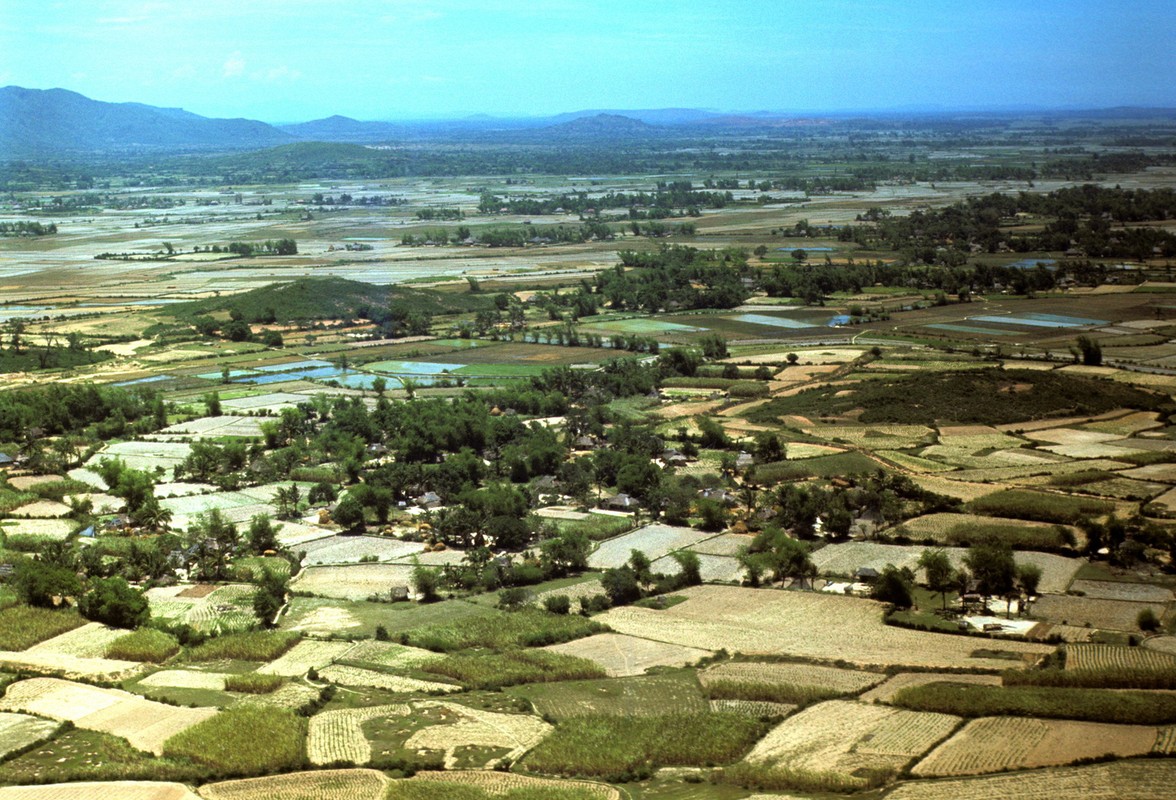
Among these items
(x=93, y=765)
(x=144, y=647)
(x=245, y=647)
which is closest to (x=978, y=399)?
(x=245, y=647)

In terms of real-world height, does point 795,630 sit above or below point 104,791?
below

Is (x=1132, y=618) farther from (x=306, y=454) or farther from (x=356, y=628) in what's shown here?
(x=306, y=454)

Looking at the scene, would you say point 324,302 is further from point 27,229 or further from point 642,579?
point 27,229

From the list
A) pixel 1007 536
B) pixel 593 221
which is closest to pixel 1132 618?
pixel 1007 536

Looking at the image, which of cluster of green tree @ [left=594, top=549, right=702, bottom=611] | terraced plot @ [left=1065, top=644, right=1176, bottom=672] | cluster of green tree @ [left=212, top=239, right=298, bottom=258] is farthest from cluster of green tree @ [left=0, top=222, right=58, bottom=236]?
terraced plot @ [left=1065, top=644, right=1176, bottom=672]

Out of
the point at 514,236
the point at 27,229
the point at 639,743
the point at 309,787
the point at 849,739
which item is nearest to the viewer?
the point at 309,787

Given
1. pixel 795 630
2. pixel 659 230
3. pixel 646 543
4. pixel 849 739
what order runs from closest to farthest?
pixel 849 739, pixel 795 630, pixel 646 543, pixel 659 230

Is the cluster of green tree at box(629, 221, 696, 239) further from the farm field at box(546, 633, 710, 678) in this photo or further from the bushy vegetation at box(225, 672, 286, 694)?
the bushy vegetation at box(225, 672, 286, 694)
